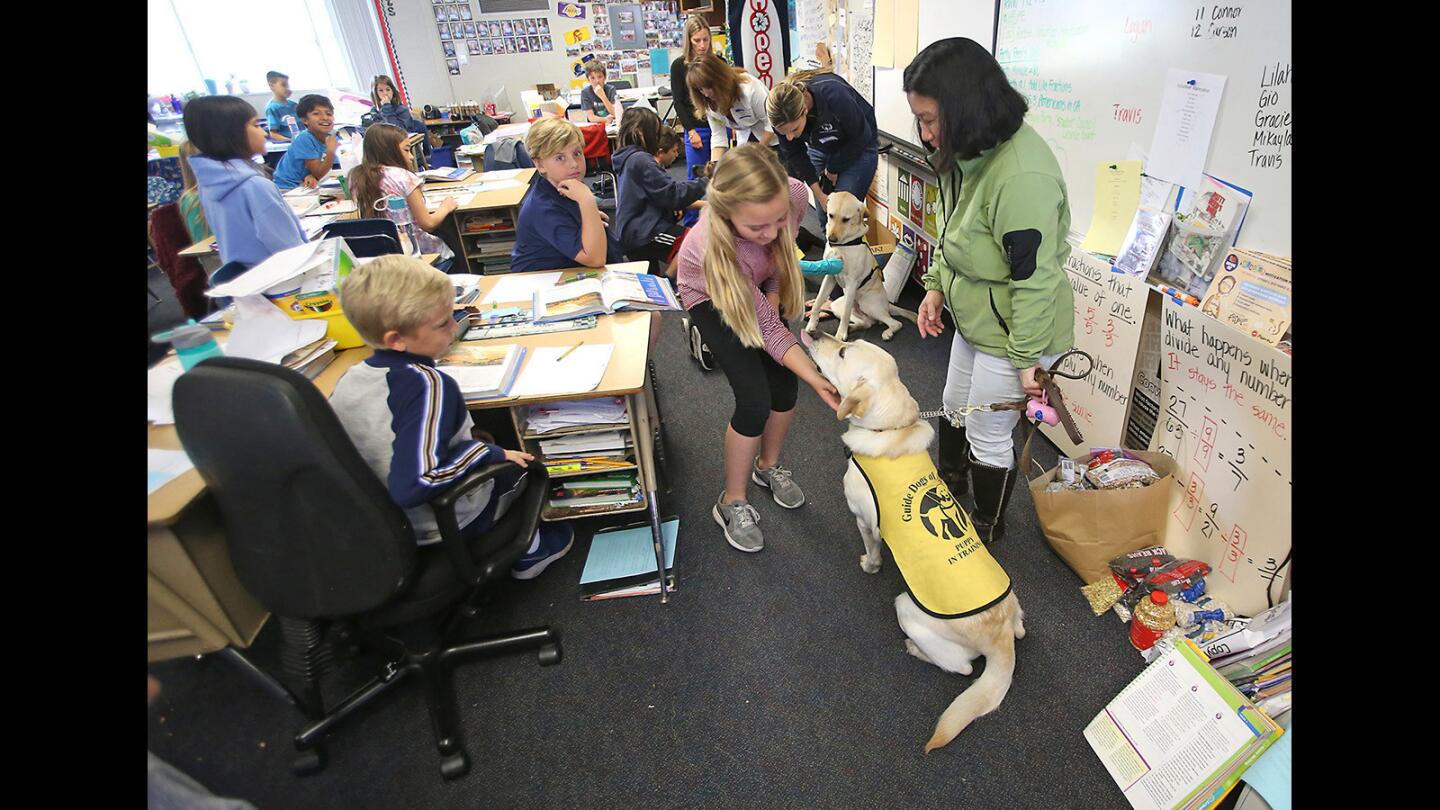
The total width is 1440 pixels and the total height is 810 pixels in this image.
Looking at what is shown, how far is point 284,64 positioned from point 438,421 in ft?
2.32

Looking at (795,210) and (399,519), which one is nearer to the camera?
(399,519)

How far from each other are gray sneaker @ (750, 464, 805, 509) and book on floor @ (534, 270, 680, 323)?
0.79 m

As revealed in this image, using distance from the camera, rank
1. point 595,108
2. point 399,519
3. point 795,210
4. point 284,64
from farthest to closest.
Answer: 1. point 595,108
2. point 795,210
3. point 399,519
4. point 284,64

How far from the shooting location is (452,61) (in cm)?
945

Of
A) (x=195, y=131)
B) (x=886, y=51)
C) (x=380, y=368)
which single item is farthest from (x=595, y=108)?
(x=195, y=131)

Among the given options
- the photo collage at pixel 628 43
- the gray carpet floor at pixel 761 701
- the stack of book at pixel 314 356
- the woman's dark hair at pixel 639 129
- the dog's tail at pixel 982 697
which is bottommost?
the gray carpet floor at pixel 761 701

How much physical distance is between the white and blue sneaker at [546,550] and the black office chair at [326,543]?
242mm

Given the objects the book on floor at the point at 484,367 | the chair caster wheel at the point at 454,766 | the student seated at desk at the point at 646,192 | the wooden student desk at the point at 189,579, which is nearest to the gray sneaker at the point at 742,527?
the book on floor at the point at 484,367

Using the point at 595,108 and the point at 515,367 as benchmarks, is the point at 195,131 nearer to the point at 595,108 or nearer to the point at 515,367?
the point at 515,367

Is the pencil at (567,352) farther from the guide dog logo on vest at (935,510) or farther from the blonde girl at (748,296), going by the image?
the guide dog logo on vest at (935,510)

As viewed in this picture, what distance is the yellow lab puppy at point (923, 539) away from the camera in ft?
4.95

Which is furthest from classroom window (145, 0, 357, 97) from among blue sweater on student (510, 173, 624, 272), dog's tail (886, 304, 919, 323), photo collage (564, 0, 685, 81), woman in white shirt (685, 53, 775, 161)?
photo collage (564, 0, 685, 81)

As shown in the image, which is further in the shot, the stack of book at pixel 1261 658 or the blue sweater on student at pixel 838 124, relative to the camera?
the blue sweater on student at pixel 838 124

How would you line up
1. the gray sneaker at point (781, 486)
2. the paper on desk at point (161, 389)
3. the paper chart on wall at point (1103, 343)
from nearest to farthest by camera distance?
the paper on desk at point (161, 389), the paper chart on wall at point (1103, 343), the gray sneaker at point (781, 486)
